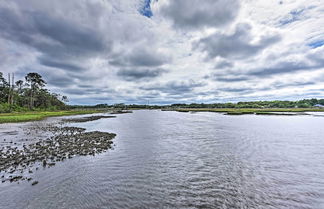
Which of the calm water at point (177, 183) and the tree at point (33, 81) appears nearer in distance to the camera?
the calm water at point (177, 183)

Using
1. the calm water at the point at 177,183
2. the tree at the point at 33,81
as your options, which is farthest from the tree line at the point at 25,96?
the calm water at the point at 177,183

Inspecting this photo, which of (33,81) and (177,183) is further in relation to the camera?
(33,81)

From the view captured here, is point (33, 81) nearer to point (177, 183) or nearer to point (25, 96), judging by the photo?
point (25, 96)

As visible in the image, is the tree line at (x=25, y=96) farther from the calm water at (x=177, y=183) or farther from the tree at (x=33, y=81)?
the calm water at (x=177, y=183)

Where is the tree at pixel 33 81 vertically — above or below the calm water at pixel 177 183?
above

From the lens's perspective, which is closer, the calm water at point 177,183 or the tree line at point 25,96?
the calm water at point 177,183

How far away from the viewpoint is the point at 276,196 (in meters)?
8.80

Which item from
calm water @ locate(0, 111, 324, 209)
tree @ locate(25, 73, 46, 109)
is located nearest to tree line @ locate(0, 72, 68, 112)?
tree @ locate(25, 73, 46, 109)

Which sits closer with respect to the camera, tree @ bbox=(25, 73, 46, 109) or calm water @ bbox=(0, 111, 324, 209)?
calm water @ bbox=(0, 111, 324, 209)

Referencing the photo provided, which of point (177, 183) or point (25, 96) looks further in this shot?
point (25, 96)

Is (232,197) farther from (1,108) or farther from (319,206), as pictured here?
(1,108)

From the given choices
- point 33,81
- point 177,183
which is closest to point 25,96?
point 33,81

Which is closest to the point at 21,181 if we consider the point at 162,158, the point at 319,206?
the point at 162,158

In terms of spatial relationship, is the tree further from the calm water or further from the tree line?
the calm water
